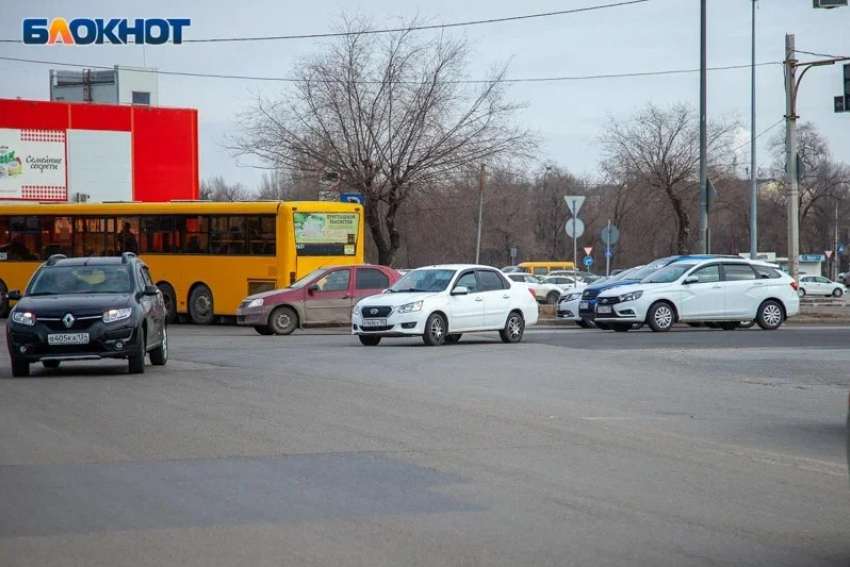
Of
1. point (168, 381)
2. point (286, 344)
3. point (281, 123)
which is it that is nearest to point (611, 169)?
point (281, 123)

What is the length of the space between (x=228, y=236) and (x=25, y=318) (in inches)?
624

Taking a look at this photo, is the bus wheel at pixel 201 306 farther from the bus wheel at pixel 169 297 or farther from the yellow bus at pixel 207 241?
the bus wheel at pixel 169 297

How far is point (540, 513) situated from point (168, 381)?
962 centimetres

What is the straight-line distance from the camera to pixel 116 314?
54.2 ft

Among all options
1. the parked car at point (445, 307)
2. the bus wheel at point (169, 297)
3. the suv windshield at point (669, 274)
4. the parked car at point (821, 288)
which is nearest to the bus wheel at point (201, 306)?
the bus wheel at point (169, 297)

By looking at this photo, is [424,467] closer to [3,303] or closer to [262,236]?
[262,236]

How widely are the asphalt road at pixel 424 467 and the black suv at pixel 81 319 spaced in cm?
46

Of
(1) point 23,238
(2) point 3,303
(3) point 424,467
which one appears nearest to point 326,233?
(1) point 23,238

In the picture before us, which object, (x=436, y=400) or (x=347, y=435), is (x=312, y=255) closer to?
(x=436, y=400)

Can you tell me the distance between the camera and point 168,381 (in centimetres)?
1597

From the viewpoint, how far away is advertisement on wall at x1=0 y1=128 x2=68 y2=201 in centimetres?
5009

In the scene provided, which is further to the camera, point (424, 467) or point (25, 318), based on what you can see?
point (25, 318)

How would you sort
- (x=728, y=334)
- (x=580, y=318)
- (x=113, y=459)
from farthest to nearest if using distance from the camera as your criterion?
1. (x=580, y=318)
2. (x=728, y=334)
3. (x=113, y=459)

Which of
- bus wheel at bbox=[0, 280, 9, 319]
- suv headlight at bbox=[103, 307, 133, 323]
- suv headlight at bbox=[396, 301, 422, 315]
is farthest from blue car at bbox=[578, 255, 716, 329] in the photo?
bus wheel at bbox=[0, 280, 9, 319]
